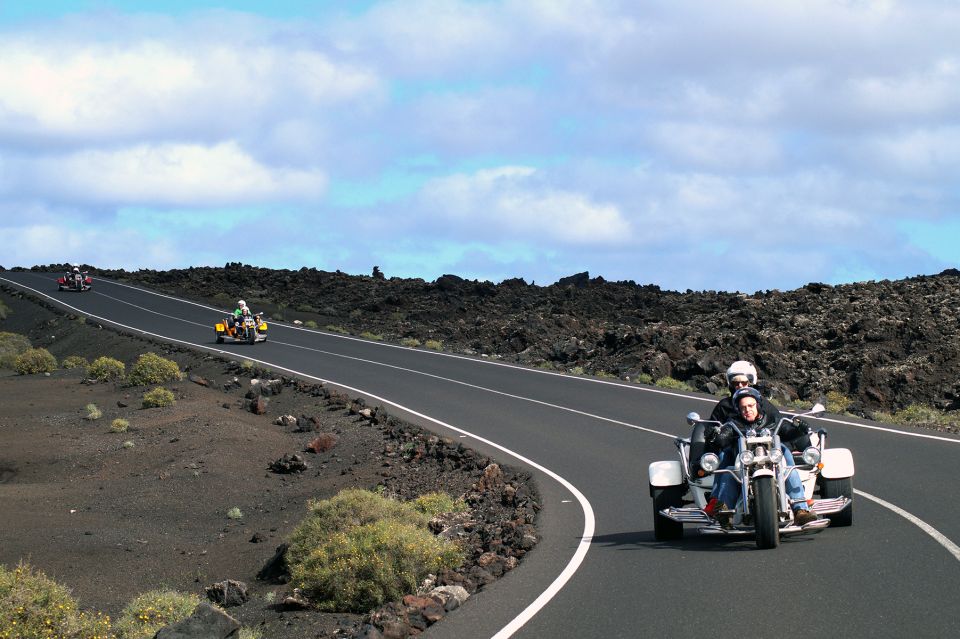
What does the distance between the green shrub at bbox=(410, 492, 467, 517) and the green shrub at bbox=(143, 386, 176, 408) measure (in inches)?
665

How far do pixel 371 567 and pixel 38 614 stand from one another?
334cm

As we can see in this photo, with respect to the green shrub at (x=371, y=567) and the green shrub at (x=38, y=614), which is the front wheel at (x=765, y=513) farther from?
the green shrub at (x=38, y=614)

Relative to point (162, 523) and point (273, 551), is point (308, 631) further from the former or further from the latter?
point (162, 523)

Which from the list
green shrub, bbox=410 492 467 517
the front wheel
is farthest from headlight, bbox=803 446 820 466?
green shrub, bbox=410 492 467 517

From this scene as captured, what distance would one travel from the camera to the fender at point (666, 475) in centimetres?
→ 1202

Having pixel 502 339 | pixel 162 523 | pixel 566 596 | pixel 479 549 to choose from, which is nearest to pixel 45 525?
pixel 162 523

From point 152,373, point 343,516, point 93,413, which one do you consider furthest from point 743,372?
point 152,373

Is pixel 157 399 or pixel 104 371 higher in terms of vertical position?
pixel 104 371

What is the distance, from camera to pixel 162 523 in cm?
2014

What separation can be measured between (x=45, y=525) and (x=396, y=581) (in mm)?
10384

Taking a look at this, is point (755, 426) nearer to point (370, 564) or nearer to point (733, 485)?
point (733, 485)

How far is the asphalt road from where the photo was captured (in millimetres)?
8516

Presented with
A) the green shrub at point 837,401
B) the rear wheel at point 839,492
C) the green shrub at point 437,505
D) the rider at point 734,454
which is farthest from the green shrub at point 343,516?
the green shrub at point 837,401

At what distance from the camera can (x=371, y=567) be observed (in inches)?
463
